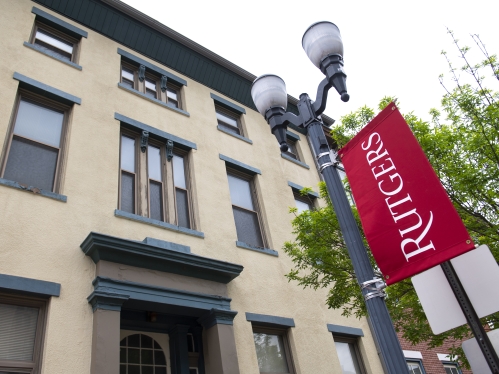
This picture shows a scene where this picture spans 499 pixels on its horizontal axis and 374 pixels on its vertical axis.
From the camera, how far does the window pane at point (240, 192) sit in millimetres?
11492

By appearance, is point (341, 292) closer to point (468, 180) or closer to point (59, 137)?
point (468, 180)

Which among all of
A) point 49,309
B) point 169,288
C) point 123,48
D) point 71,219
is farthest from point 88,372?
point 123,48

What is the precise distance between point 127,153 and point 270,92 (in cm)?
485

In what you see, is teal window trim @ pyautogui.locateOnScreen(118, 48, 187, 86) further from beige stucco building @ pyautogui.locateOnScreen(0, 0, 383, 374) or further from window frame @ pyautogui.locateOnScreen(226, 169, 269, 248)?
window frame @ pyautogui.locateOnScreen(226, 169, 269, 248)

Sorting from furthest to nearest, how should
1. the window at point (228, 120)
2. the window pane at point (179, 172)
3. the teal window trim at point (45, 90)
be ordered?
the window at point (228, 120) < the window pane at point (179, 172) < the teal window trim at point (45, 90)

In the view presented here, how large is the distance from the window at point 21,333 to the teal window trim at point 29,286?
0.20 m

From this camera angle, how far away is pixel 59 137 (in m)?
8.86

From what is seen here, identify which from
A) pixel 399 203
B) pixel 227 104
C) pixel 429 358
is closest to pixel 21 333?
pixel 399 203

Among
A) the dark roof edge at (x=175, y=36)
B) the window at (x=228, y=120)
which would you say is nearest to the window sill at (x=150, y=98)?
the window at (x=228, y=120)

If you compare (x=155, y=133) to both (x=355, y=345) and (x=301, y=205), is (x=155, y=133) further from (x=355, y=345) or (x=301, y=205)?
(x=355, y=345)

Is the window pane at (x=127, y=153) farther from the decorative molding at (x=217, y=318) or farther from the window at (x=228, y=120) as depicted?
the window at (x=228, y=120)

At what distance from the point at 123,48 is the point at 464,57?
8.60m

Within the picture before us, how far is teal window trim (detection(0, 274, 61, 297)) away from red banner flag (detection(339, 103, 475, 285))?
4.72 meters

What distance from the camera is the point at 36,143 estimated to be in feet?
27.6
